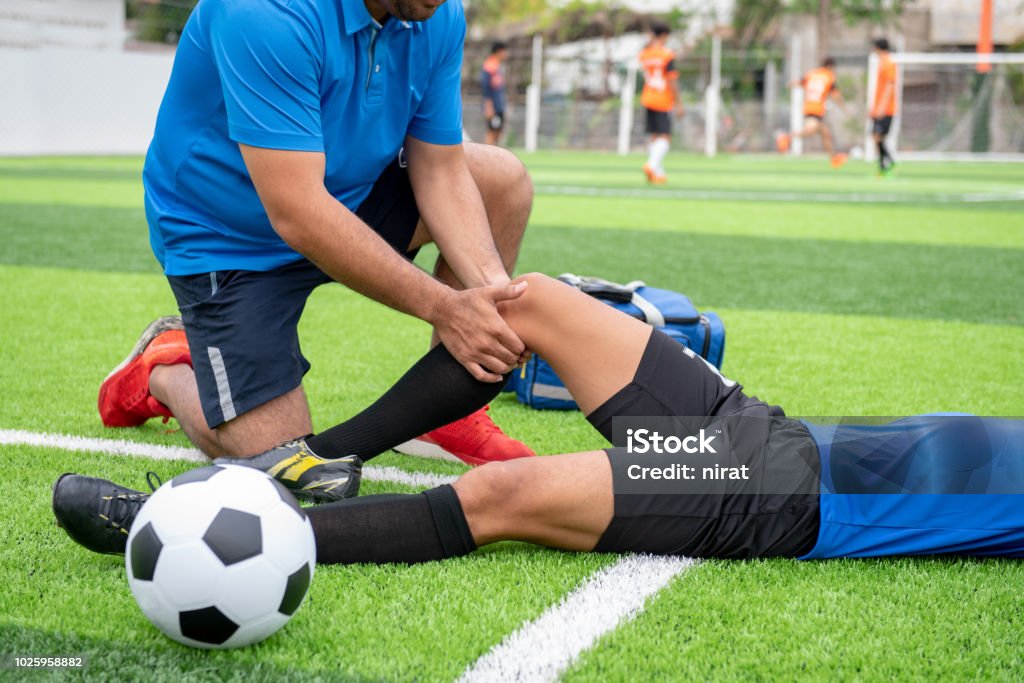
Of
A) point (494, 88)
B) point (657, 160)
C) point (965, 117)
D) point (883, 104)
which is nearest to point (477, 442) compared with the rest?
point (657, 160)

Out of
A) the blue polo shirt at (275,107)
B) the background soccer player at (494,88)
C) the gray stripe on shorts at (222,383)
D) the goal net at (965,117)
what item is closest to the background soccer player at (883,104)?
the goal net at (965,117)

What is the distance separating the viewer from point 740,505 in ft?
7.00

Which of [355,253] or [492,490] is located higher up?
[355,253]

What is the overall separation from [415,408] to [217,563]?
0.78 meters

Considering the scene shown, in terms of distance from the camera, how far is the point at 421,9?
2549 millimetres

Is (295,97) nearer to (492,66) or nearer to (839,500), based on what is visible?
(839,500)

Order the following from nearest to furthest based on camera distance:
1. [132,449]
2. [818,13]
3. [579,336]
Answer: [579,336]
[132,449]
[818,13]

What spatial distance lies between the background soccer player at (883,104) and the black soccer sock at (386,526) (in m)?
18.2

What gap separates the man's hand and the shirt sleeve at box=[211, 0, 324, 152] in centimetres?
52

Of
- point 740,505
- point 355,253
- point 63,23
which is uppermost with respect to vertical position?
point 63,23

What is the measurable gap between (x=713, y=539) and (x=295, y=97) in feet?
4.38

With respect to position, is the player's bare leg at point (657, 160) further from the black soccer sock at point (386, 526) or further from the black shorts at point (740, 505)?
the black soccer sock at point (386, 526)

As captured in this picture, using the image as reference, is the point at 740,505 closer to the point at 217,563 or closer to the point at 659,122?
the point at 217,563

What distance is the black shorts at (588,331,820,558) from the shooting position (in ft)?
6.91
